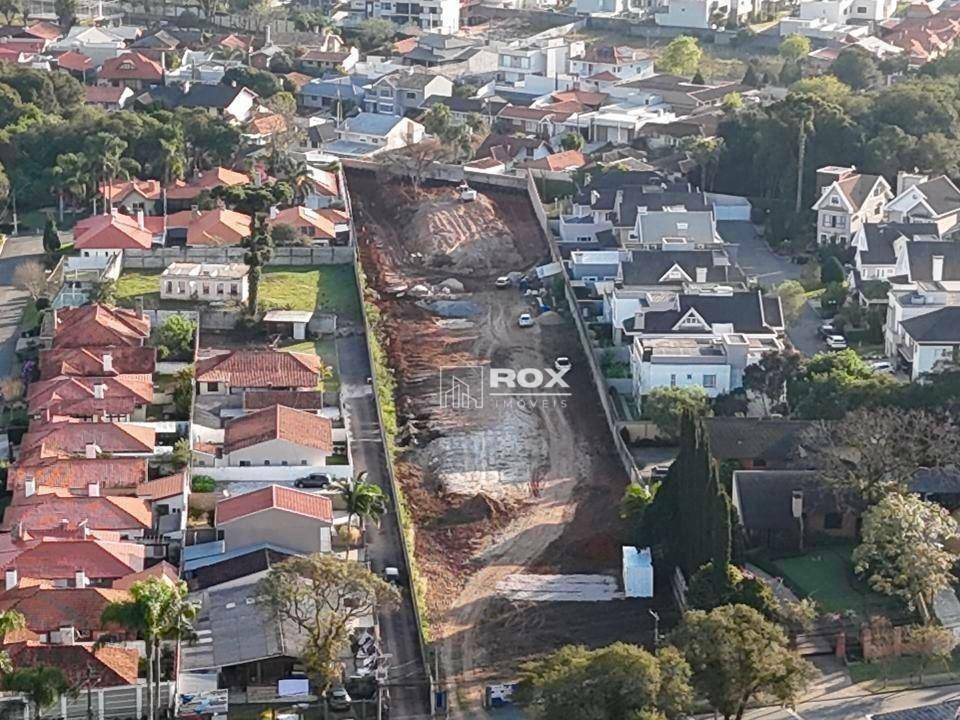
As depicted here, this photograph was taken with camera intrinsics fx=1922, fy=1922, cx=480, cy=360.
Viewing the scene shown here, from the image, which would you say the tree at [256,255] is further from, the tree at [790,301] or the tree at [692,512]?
the tree at [692,512]

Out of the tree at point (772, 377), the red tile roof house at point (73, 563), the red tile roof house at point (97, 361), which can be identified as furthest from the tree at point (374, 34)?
the red tile roof house at point (73, 563)

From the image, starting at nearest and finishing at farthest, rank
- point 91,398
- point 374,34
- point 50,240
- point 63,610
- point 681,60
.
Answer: point 63,610
point 91,398
point 50,240
point 681,60
point 374,34

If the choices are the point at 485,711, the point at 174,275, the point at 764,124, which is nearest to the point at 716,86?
the point at 764,124

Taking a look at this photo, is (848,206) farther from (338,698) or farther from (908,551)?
(338,698)

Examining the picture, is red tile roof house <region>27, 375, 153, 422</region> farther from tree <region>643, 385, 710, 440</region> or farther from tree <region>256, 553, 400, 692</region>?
tree <region>256, 553, 400, 692</region>

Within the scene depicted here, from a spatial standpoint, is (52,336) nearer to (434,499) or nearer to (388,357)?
(388,357)

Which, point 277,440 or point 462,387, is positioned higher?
point 462,387

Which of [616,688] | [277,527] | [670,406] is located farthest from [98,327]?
[616,688]
